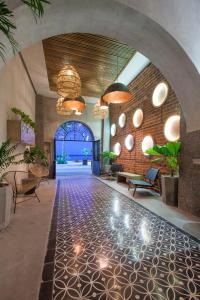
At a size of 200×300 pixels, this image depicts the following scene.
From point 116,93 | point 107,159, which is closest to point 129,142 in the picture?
point 107,159

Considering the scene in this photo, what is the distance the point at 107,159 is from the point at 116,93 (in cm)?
627

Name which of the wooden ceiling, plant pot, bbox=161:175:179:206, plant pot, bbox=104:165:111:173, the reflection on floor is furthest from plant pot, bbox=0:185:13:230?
the reflection on floor

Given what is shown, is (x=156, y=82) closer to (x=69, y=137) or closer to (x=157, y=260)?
(x=157, y=260)

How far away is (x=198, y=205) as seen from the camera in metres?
3.41

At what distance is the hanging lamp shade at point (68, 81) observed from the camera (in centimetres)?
404

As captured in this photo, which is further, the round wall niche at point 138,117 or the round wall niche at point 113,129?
the round wall niche at point 113,129

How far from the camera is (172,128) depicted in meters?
5.02

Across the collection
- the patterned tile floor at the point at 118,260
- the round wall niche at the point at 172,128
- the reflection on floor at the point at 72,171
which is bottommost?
the patterned tile floor at the point at 118,260

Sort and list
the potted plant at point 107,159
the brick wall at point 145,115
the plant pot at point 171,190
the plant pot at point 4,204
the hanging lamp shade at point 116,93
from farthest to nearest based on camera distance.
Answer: the potted plant at point 107,159 → the brick wall at point 145,115 → the plant pot at point 171,190 → the hanging lamp shade at point 116,93 → the plant pot at point 4,204

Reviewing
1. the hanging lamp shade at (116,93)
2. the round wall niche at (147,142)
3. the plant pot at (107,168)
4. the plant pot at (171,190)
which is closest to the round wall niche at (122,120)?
the round wall niche at (147,142)

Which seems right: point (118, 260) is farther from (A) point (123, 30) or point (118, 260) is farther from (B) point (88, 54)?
(B) point (88, 54)

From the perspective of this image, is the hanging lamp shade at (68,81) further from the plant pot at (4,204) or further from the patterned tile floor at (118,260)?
the patterned tile floor at (118,260)

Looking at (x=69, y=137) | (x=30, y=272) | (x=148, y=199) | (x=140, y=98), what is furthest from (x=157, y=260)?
(x=69, y=137)

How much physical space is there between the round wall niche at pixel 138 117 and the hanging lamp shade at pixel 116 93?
248 centimetres
